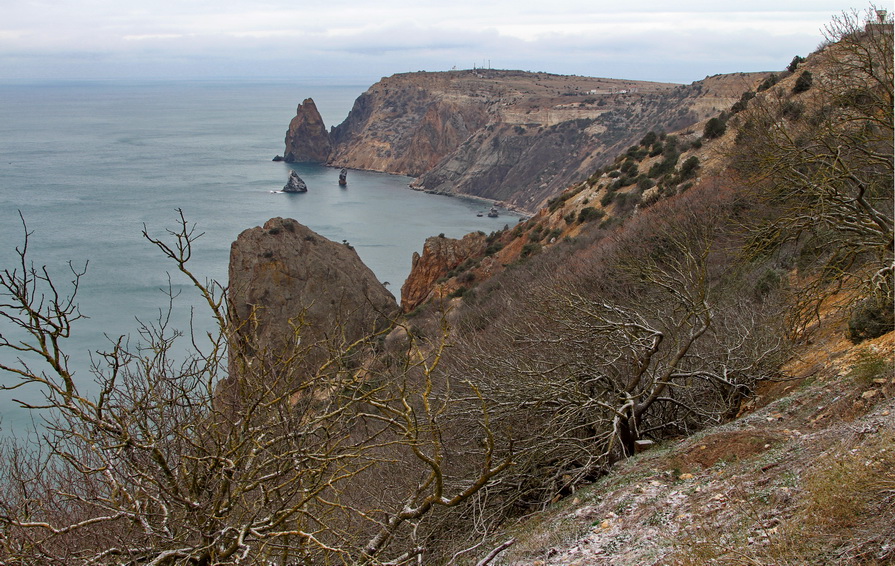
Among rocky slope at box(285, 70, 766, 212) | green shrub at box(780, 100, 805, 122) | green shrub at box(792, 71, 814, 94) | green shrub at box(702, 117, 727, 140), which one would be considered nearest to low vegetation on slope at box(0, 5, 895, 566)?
green shrub at box(780, 100, 805, 122)

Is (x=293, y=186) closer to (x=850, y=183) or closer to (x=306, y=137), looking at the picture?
(x=306, y=137)

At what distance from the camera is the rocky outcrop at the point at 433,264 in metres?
44.8

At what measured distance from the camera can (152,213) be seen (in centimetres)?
8369

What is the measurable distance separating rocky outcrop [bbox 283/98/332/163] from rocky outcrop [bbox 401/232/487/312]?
111619 mm

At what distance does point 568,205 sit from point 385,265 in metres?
30.1

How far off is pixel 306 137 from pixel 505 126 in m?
47.0

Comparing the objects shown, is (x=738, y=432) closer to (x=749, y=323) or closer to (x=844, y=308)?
(x=844, y=308)

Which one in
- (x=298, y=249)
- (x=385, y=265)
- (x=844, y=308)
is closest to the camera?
(x=844, y=308)

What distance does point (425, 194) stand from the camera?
4877 inches

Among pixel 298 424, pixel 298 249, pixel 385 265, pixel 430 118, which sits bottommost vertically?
pixel 385 265

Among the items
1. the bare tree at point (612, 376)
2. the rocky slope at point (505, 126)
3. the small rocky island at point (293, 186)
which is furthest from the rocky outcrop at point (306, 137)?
the bare tree at point (612, 376)

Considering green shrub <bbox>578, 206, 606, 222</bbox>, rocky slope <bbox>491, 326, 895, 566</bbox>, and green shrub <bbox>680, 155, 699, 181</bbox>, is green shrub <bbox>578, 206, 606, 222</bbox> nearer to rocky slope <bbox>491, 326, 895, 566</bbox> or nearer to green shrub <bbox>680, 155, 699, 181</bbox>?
green shrub <bbox>680, 155, 699, 181</bbox>

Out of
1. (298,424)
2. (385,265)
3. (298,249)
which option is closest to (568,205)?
(298,249)

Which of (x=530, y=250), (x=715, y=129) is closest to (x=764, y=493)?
(x=530, y=250)
